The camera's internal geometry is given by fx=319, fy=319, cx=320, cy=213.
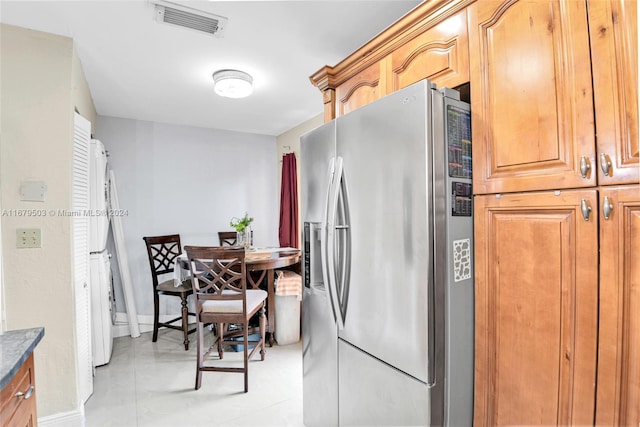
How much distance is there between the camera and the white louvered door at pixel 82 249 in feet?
6.97

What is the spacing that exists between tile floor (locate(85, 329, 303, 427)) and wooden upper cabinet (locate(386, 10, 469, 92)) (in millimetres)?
2149

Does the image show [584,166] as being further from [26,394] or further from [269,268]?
[269,268]

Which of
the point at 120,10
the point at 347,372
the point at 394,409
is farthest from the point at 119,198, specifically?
the point at 394,409

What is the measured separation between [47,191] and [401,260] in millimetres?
2150

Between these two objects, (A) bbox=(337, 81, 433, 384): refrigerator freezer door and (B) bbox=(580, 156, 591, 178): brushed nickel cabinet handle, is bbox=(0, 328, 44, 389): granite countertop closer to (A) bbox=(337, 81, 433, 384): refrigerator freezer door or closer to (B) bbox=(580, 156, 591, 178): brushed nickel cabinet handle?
(A) bbox=(337, 81, 433, 384): refrigerator freezer door

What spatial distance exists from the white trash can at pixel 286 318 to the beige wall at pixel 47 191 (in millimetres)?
1672

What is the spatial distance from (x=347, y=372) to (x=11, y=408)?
4.12ft

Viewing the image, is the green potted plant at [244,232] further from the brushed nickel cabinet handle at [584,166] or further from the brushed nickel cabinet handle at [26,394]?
the brushed nickel cabinet handle at [584,166]

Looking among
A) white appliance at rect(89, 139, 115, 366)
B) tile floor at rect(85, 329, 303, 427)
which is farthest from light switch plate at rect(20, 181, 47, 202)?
tile floor at rect(85, 329, 303, 427)

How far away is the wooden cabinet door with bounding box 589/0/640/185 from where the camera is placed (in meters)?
0.83

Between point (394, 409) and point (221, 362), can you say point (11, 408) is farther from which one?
point (221, 362)

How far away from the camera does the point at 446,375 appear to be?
1219 millimetres

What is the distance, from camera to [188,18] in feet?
5.98

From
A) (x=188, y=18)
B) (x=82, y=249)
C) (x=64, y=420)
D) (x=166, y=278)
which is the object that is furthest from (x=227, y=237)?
(x=188, y=18)
